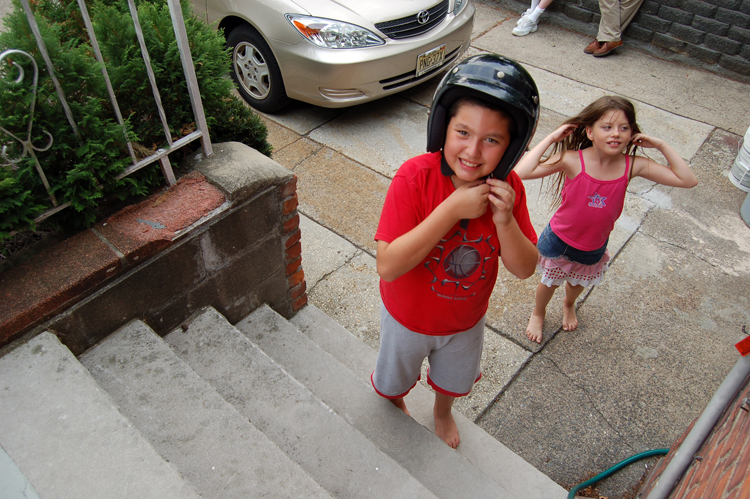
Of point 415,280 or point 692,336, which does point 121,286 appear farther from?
point 692,336

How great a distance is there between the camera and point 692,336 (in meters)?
3.36

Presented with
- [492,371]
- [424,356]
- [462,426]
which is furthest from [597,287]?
[424,356]

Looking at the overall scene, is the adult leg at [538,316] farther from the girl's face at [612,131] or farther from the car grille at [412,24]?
the car grille at [412,24]

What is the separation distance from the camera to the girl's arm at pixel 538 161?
2635mm

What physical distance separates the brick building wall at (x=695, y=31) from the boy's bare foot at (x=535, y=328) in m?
4.89

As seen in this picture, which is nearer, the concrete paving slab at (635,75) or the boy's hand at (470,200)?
the boy's hand at (470,200)

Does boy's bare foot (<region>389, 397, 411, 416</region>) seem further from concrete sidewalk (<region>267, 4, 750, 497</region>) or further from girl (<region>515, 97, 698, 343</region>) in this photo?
girl (<region>515, 97, 698, 343</region>)

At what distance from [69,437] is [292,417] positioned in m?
0.82

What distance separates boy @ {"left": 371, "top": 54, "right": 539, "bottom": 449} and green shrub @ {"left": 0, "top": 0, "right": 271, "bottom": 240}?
1144 mm

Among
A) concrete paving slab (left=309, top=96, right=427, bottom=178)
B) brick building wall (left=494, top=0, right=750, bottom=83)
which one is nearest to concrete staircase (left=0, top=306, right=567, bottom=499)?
concrete paving slab (left=309, top=96, right=427, bottom=178)

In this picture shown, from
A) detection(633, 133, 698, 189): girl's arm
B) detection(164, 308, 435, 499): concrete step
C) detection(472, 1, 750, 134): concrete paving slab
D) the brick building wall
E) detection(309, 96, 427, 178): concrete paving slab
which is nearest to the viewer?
detection(164, 308, 435, 499): concrete step

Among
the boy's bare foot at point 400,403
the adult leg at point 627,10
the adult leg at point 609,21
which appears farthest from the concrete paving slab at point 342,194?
the adult leg at point 627,10

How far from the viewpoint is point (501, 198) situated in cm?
159

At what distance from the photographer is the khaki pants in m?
6.26
